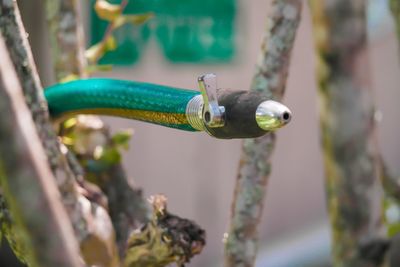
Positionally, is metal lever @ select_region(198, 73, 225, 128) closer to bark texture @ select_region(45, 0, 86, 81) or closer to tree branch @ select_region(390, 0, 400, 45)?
bark texture @ select_region(45, 0, 86, 81)

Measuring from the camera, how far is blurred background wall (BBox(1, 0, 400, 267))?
5324 mm

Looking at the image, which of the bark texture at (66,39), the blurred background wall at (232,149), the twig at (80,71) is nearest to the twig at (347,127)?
the twig at (80,71)

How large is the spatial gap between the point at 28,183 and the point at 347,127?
155 centimetres

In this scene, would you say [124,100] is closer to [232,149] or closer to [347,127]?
[347,127]

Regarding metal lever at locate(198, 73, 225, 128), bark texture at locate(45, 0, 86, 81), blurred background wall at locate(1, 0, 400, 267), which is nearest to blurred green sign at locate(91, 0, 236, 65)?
blurred background wall at locate(1, 0, 400, 267)

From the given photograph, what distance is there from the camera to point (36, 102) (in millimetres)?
1604

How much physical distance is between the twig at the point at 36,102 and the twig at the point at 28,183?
686 mm

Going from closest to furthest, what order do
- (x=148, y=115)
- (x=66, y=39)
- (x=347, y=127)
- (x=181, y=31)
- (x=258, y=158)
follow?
1. (x=148, y=115)
2. (x=258, y=158)
3. (x=66, y=39)
4. (x=347, y=127)
5. (x=181, y=31)

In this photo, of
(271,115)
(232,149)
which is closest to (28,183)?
(271,115)

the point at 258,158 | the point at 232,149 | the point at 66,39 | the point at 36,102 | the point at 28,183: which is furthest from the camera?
the point at 232,149

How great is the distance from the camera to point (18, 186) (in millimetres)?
873

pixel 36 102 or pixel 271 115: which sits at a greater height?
pixel 36 102

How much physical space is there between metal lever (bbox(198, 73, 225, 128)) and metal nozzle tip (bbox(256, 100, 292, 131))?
0.24ft

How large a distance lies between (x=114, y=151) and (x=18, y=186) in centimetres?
115
